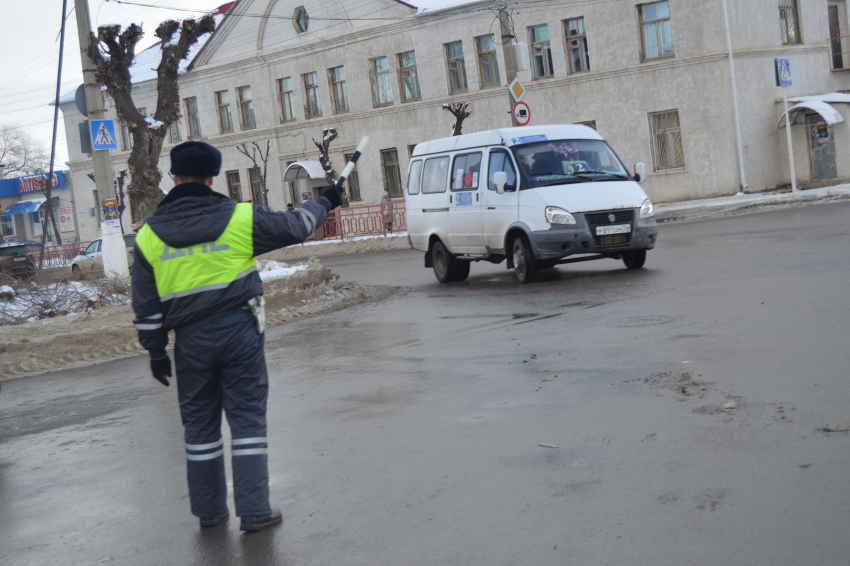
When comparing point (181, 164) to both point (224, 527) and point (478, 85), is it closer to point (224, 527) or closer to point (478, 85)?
point (224, 527)

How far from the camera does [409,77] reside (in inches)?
1547

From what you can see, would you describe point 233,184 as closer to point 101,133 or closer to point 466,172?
point 101,133

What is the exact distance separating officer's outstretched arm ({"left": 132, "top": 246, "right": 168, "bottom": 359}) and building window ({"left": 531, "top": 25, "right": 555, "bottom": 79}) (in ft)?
106

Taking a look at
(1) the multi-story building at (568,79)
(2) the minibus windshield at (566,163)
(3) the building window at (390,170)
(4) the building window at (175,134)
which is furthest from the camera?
(4) the building window at (175,134)

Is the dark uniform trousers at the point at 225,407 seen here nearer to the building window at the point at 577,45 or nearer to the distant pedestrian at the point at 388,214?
the distant pedestrian at the point at 388,214

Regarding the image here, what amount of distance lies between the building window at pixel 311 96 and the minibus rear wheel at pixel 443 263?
94.1ft

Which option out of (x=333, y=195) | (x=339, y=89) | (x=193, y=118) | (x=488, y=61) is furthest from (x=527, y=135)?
(x=193, y=118)

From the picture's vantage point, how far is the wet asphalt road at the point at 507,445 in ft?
12.7

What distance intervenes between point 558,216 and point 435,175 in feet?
10.3

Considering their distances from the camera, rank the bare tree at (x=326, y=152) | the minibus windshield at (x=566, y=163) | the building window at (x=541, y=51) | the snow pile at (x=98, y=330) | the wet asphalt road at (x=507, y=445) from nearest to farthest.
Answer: the wet asphalt road at (x=507, y=445)
the snow pile at (x=98, y=330)
the minibus windshield at (x=566, y=163)
the building window at (x=541, y=51)
the bare tree at (x=326, y=152)

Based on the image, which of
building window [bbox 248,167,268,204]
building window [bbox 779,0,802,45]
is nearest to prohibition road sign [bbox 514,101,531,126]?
building window [bbox 779,0,802,45]

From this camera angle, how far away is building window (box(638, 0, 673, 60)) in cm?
3238

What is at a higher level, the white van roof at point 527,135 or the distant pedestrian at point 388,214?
the white van roof at point 527,135

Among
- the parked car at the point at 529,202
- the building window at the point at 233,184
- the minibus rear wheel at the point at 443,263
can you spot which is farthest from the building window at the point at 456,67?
the minibus rear wheel at the point at 443,263
